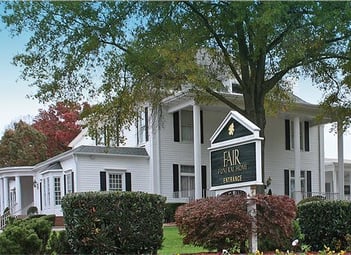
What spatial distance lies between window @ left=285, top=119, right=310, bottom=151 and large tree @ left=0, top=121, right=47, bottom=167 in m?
20.2

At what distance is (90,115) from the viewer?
64.4ft

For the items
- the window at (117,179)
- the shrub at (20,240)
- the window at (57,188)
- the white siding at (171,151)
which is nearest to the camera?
the shrub at (20,240)

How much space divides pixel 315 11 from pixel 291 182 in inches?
626

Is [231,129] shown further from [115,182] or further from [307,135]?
[307,135]

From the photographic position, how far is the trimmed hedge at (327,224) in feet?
35.1

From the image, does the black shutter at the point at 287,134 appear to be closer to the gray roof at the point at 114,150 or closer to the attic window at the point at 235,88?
the attic window at the point at 235,88

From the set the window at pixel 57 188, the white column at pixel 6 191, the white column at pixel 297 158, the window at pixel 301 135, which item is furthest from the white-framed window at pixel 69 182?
the window at pixel 301 135

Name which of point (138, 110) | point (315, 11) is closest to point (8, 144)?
point (138, 110)

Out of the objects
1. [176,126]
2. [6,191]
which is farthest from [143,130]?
[6,191]

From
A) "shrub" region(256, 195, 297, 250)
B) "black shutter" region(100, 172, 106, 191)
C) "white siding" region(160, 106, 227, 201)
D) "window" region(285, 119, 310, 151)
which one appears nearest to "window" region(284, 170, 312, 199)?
"window" region(285, 119, 310, 151)

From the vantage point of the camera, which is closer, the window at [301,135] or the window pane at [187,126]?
the window pane at [187,126]

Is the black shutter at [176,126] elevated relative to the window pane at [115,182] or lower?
elevated

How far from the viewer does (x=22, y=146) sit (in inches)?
1681

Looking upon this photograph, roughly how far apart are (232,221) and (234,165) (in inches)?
58.7
